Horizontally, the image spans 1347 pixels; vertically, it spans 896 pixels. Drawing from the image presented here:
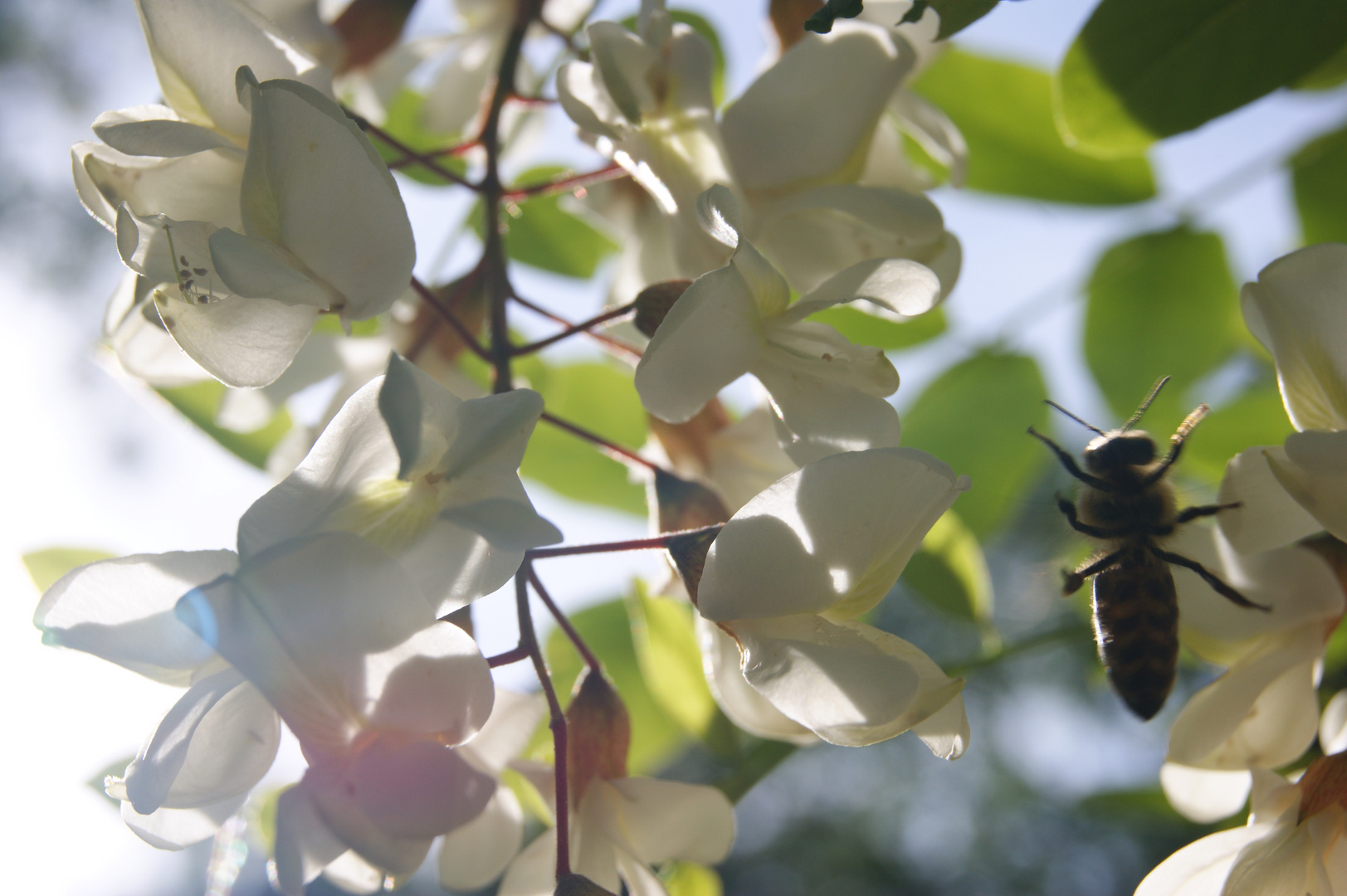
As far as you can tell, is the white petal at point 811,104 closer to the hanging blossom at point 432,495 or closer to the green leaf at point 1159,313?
the hanging blossom at point 432,495

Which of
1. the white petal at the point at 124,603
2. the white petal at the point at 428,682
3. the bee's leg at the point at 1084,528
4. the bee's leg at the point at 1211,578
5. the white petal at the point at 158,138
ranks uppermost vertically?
the white petal at the point at 158,138

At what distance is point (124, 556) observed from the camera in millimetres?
465

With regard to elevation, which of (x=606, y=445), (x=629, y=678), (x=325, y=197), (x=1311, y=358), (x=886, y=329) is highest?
(x=325, y=197)

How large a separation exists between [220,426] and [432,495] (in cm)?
49

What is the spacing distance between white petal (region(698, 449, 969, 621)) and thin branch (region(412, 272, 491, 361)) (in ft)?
0.81

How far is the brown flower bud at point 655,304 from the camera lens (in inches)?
23.5

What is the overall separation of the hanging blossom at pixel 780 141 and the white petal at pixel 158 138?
207 millimetres

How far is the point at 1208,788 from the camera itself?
0.73 m

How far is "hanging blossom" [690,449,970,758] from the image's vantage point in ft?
1.51

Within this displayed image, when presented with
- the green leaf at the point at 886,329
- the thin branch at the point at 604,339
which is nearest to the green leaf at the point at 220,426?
the thin branch at the point at 604,339

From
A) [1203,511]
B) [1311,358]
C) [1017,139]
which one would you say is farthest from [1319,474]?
[1017,139]

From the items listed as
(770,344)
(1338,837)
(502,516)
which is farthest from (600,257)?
(1338,837)

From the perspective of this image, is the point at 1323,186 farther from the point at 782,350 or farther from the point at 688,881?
the point at 688,881

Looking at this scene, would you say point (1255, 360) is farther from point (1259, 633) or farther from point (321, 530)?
point (321, 530)
